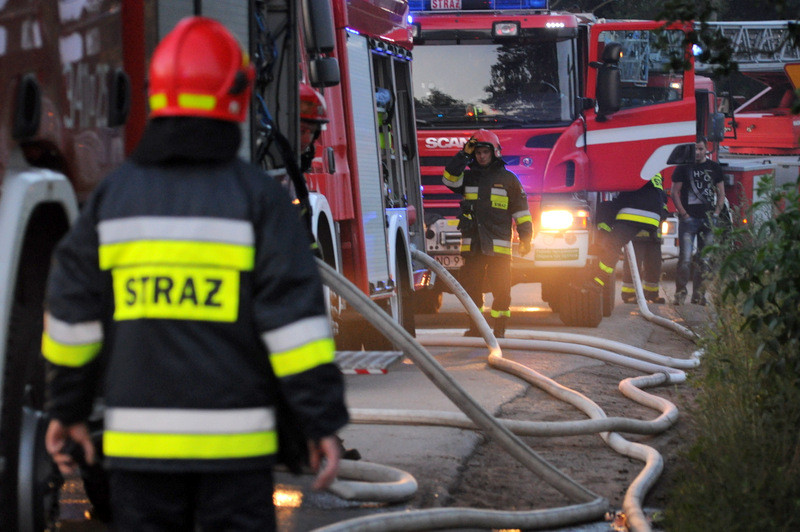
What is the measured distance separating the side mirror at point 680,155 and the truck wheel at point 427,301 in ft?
8.93

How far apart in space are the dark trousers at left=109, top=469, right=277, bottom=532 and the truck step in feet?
11.7

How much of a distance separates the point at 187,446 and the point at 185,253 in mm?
389

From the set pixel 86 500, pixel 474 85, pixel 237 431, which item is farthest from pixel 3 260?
pixel 474 85

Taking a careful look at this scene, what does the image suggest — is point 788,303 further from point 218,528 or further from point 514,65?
point 514,65

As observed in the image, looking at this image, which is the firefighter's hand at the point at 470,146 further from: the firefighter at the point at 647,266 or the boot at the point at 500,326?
the firefighter at the point at 647,266

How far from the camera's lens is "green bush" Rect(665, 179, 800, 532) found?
13.4 ft

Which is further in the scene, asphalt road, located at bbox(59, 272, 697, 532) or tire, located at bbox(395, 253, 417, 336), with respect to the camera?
tire, located at bbox(395, 253, 417, 336)

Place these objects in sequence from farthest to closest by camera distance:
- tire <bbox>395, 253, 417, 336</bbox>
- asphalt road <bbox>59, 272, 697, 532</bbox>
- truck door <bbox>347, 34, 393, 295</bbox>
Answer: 1. tire <bbox>395, 253, 417, 336</bbox>
2. truck door <bbox>347, 34, 393, 295</bbox>
3. asphalt road <bbox>59, 272, 697, 532</bbox>

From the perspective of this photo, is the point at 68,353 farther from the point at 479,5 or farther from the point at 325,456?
the point at 479,5

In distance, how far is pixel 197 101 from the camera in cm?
239

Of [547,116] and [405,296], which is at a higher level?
[547,116]

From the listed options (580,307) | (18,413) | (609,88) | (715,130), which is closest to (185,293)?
(18,413)

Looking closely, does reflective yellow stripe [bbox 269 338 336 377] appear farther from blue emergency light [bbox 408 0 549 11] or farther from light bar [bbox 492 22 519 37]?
blue emergency light [bbox 408 0 549 11]

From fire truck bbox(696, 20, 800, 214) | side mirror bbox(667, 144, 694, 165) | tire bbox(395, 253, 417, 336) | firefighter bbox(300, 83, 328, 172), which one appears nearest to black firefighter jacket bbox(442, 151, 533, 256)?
tire bbox(395, 253, 417, 336)
